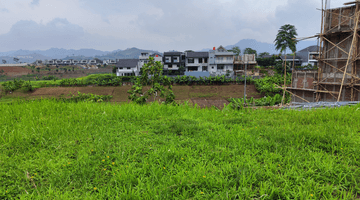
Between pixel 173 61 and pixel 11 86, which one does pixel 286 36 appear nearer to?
pixel 173 61

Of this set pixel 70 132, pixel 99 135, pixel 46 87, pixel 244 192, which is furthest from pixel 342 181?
pixel 46 87

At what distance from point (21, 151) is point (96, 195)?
7.05 feet

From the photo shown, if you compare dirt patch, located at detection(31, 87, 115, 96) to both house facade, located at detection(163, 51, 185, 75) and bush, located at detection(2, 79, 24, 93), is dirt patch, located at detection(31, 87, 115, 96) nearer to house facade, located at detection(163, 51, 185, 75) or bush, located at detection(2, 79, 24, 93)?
bush, located at detection(2, 79, 24, 93)

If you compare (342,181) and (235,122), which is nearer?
(342,181)

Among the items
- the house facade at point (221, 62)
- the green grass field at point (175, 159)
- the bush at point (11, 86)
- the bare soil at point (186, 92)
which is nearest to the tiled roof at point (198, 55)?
the house facade at point (221, 62)

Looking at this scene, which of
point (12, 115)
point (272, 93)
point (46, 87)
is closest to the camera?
point (12, 115)

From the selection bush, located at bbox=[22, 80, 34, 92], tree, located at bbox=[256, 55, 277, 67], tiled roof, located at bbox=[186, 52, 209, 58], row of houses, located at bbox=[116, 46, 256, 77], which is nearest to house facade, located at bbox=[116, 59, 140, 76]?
row of houses, located at bbox=[116, 46, 256, 77]

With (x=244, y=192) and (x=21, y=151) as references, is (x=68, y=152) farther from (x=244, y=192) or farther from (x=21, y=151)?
(x=244, y=192)

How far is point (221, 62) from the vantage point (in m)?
49.0

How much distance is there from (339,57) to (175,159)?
1804cm

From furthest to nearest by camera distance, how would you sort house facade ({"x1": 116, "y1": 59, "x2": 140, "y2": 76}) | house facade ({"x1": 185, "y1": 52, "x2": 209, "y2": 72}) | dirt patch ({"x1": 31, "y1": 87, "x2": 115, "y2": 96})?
house facade ({"x1": 116, "y1": 59, "x2": 140, "y2": 76}) → house facade ({"x1": 185, "y1": 52, "x2": 209, "y2": 72}) → dirt patch ({"x1": 31, "y1": 87, "x2": 115, "y2": 96})

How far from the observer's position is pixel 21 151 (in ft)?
11.5

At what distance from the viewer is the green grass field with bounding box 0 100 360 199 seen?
2520 mm

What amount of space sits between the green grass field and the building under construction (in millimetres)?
12616
